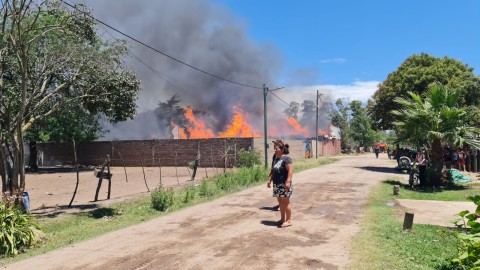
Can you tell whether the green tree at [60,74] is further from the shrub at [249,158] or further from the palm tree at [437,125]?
the shrub at [249,158]

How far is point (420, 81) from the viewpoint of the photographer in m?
22.1

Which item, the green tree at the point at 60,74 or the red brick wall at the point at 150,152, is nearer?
the green tree at the point at 60,74

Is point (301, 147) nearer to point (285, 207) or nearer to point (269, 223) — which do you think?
point (269, 223)

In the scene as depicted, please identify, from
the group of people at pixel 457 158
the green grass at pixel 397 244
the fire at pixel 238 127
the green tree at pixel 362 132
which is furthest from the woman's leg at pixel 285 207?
the green tree at pixel 362 132

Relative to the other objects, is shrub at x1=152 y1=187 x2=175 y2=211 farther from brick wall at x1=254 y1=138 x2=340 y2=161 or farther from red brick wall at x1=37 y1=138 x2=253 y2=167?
brick wall at x1=254 y1=138 x2=340 y2=161

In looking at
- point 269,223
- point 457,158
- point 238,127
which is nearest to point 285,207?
point 269,223

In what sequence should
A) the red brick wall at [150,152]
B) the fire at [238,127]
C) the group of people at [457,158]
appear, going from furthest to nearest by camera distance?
1. the fire at [238,127]
2. the red brick wall at [150,152]
3. the group of people at [457,158]

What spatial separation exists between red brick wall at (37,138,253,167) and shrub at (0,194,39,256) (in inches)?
708

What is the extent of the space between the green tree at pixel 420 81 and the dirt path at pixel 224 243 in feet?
48.9

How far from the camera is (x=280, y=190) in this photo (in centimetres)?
731

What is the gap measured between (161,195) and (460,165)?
57.4 feet

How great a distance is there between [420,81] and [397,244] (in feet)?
60.6

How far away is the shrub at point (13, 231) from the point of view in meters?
6.50

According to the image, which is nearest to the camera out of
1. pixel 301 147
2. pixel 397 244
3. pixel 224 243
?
pixel 397 244
